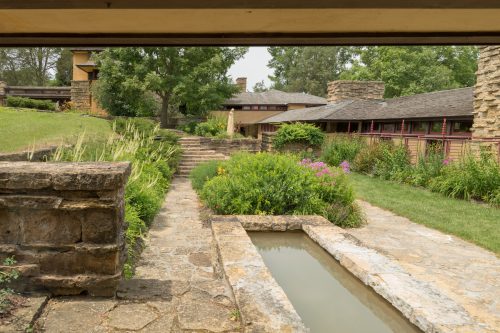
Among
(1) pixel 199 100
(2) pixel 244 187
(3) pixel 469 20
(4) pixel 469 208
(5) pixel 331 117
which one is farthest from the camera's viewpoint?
(1) pixel 199 100

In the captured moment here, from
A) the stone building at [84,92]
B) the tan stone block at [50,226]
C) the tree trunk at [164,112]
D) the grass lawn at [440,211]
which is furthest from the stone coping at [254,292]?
the stone building at [84,92]

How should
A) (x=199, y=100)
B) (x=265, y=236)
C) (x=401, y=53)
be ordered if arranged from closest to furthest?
(x=265, y=236)
(x=199, y=100)
(x=401, y=53)

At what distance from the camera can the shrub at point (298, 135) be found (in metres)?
17.8

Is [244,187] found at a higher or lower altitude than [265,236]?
higher

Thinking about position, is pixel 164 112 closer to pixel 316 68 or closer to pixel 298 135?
pixel 298 135

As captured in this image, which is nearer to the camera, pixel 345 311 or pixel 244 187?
pixel 345 311

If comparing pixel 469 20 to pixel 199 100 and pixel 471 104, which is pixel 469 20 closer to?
pixel 471 104

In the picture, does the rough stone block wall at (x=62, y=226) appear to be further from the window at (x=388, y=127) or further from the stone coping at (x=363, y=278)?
the window at (x=388, y=127)

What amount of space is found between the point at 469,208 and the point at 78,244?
9.09m

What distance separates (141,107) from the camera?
25625 millimetres

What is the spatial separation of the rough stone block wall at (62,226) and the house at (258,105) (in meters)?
33.3

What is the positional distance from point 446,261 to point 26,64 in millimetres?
53200

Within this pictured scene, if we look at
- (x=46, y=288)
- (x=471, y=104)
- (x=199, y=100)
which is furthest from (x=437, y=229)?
(x=199, y=100)

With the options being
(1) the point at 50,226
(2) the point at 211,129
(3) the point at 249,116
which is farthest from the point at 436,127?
(3) the point at 249,116
